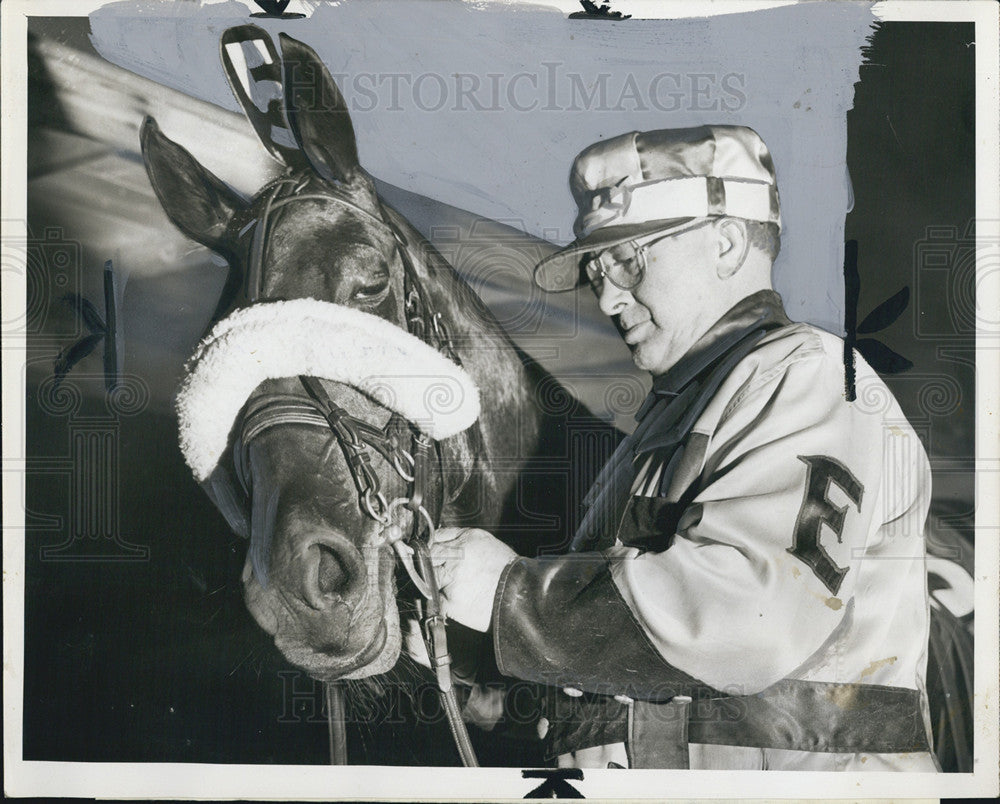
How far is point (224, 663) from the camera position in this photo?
204cm

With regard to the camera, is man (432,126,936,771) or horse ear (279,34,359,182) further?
horse ear (279,34,359,182)

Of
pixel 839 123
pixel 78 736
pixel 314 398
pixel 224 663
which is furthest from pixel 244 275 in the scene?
pixel 839 123

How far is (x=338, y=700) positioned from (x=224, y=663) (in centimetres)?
29

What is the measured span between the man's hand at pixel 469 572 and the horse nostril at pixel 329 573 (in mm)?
215

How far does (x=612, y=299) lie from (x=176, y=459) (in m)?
1.11

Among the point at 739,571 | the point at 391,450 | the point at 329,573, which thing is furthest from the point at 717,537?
the point at 329,573

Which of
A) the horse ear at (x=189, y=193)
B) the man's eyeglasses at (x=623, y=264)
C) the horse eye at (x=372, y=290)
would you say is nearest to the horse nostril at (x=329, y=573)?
the horse eye at (x=372, y=290)

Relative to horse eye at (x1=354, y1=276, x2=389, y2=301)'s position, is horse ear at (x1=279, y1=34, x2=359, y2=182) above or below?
above

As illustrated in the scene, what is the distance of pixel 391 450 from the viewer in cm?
200

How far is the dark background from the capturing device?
2.03 meters

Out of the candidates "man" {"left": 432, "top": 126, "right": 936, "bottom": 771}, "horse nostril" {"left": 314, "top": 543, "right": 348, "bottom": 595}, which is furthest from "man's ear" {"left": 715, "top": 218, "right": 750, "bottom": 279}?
"horse nostril" {"left": 314, "top": 543, "right": 348, "bottom": 595}

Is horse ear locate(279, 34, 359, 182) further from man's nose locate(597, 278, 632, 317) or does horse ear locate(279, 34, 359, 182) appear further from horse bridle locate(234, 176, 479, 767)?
man's nose locate(597, 278, 632, 317)

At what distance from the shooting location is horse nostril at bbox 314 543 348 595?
6.49 ft

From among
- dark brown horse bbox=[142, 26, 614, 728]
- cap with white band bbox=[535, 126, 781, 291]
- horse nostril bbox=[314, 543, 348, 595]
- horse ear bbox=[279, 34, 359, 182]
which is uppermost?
horse ear bbox=[279, 34, 359, 182]
